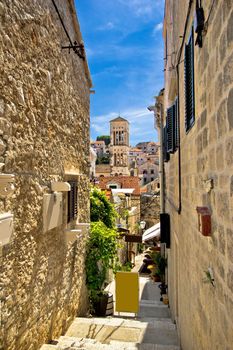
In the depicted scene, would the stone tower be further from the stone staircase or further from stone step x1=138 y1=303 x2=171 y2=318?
the stone staircase

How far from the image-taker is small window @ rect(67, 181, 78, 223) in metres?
5.65

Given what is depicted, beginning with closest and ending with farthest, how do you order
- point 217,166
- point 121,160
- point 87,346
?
point 217,166 < point 87,346 < point 121,160

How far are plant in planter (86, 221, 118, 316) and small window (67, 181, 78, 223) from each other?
1457mm

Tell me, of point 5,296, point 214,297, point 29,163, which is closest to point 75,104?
point 29,163

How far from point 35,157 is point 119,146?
89.0 m

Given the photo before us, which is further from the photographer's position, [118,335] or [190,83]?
[118,335]

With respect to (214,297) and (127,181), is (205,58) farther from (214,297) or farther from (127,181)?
(127,181)

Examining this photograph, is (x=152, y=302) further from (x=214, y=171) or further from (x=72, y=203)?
(x=214, y=171)

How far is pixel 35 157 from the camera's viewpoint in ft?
12.8

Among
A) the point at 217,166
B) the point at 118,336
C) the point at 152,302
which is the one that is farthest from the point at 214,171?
the point at 152,302

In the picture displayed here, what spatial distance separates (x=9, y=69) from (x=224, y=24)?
7.50 feet

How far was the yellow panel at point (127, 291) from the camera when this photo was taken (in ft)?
24.6

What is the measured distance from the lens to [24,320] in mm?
3535

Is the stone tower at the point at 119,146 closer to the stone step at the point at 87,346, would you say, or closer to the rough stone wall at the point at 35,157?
the rough stone wall at the point at 35,157
